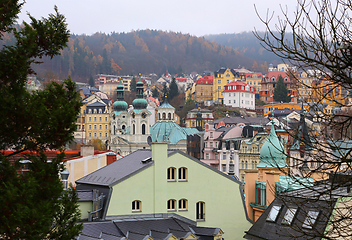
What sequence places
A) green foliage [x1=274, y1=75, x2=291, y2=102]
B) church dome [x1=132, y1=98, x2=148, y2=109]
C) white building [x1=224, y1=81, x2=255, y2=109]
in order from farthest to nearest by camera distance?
white building [x1=224, y1=81, x2=255, y2=109]
green foliage [x1=274, y1=75, x2=291, y2=102]
church dome [x1=132, y1=98, x2=148, y2=109]

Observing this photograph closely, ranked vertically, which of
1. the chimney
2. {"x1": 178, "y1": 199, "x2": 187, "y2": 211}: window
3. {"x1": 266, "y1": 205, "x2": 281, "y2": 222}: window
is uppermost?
the chimney

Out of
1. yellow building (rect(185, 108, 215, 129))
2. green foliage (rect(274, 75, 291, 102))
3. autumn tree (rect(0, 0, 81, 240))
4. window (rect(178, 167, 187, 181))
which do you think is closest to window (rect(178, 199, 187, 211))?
window (rect(178, 167, 187, 181))

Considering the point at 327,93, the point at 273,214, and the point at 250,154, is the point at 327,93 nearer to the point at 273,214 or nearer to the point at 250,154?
the point at 273,214

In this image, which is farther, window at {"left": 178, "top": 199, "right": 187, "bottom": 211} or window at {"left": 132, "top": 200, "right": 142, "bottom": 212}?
window at {"left": 178, "top": 199, "right": 187, "bottom": 211}

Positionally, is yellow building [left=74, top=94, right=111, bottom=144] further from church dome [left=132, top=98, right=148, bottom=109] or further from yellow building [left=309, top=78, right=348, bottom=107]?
yellow building [left=309, top=78, right=348, bottom=107]

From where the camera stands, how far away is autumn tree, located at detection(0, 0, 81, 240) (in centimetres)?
1007

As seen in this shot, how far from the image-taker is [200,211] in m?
26.7

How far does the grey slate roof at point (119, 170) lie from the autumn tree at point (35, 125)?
14.2 m

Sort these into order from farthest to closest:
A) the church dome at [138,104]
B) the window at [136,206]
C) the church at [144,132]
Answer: the church dome at [138,104] < the church at [144,132] < the window at [136,206]

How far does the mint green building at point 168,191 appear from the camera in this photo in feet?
81.6

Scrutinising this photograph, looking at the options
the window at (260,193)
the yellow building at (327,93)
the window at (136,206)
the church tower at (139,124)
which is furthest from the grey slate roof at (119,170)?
the church tower at (139,124)

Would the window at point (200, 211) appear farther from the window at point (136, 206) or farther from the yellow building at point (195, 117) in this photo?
the yellow building at point (195, 117)

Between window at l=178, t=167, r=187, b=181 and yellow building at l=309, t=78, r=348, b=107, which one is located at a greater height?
yellow building at l=309, t=78, r=348, b=107

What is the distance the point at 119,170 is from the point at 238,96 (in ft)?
384
